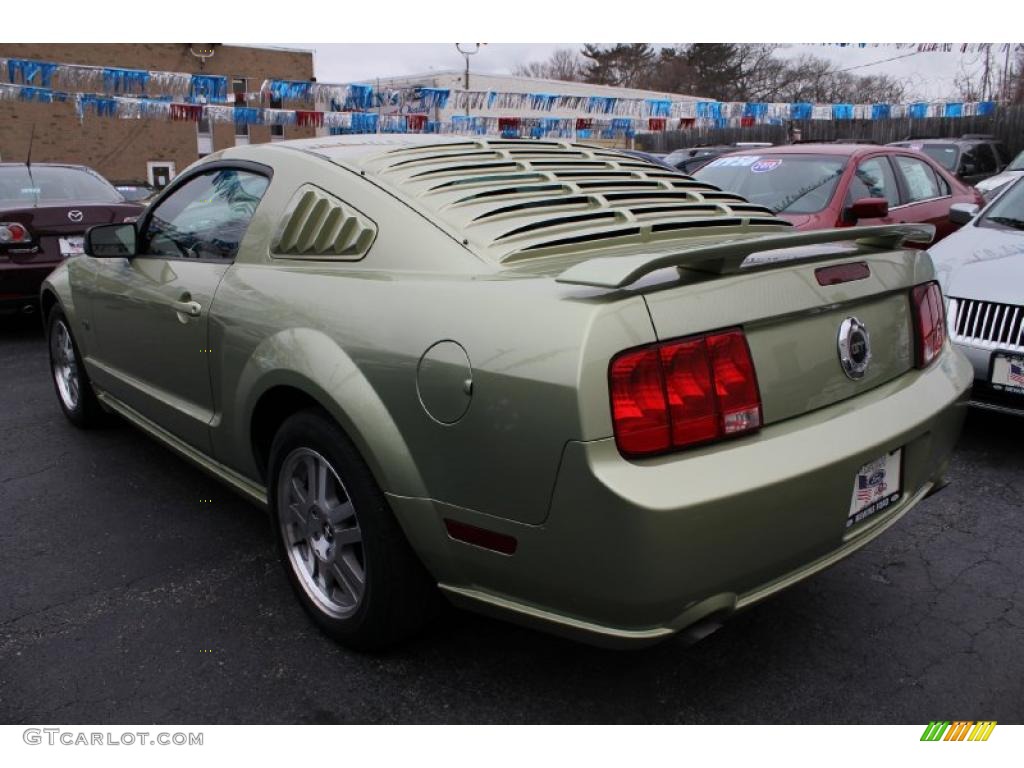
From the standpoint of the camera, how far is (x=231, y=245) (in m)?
3.06

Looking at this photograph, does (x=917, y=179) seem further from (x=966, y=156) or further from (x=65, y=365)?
(x=966, y=156)

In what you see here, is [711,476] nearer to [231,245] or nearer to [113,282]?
[231,245]

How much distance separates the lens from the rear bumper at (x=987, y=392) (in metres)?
3.98

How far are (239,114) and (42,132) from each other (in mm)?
17099

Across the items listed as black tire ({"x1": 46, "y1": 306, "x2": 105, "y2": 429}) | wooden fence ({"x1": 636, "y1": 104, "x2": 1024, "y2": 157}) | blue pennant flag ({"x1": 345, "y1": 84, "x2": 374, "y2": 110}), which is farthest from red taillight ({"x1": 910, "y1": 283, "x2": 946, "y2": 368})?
wooden fence ({"x1": 636, "y1": 104, "x2": 1024, "y2": 157})

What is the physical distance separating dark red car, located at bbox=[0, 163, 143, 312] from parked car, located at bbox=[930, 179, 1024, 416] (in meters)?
5.98

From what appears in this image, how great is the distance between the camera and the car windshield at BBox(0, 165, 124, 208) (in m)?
7.14

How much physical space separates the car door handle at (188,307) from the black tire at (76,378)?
1554mm

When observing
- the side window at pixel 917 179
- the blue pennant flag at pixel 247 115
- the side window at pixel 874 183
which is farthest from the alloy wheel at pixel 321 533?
the blue pennant flag at pixel 247 115

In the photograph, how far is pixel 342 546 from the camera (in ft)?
8.25

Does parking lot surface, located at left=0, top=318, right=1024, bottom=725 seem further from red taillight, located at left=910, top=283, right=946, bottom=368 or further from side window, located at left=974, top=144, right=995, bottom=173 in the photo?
side window, located at left=974, top=144, right=995, bottom=173

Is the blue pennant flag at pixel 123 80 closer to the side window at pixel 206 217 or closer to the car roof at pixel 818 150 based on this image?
the car roof at pixel 818 150

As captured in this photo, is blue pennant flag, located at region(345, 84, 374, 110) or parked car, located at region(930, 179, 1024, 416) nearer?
parked car, located at region(930, 179, 1024, 416)

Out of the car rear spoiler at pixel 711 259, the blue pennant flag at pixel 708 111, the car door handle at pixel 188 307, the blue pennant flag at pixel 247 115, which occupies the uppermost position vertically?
the blue pennant flag at pixel 708 111
